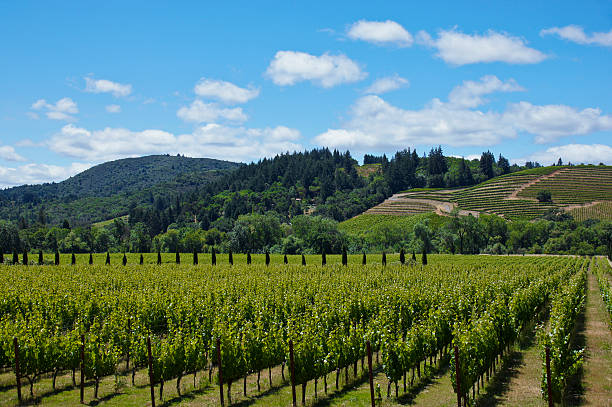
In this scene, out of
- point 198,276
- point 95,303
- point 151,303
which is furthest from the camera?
point 198,276

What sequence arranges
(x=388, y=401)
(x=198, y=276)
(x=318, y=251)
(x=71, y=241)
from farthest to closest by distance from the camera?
(x=71, y=241), (x=318, y=251), (x=198, y=276), (x=388, y=401)

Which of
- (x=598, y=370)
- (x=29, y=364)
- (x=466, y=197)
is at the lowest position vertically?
(x=598, y=370)

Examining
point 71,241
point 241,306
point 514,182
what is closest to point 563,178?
point 514,182

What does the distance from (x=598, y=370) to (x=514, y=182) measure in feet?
522

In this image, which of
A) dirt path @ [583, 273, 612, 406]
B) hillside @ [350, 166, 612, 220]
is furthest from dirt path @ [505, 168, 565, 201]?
dirt path @ [583, 273, 612, 406]

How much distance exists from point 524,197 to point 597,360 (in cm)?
13870

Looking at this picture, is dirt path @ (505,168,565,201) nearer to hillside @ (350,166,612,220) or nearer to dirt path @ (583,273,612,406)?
hillside @ (350,166,612,220)

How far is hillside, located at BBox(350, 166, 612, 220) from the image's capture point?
128 metres

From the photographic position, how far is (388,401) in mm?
12609

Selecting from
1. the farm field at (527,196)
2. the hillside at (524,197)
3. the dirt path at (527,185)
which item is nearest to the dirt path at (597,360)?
the hillside at (524,197)

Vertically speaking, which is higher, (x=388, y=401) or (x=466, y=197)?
(x=466, y=197)

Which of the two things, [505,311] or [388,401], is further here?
[505,311]

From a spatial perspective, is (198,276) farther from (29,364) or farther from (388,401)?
(388,401)

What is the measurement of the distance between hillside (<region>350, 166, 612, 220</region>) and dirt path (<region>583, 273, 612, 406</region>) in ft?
356
